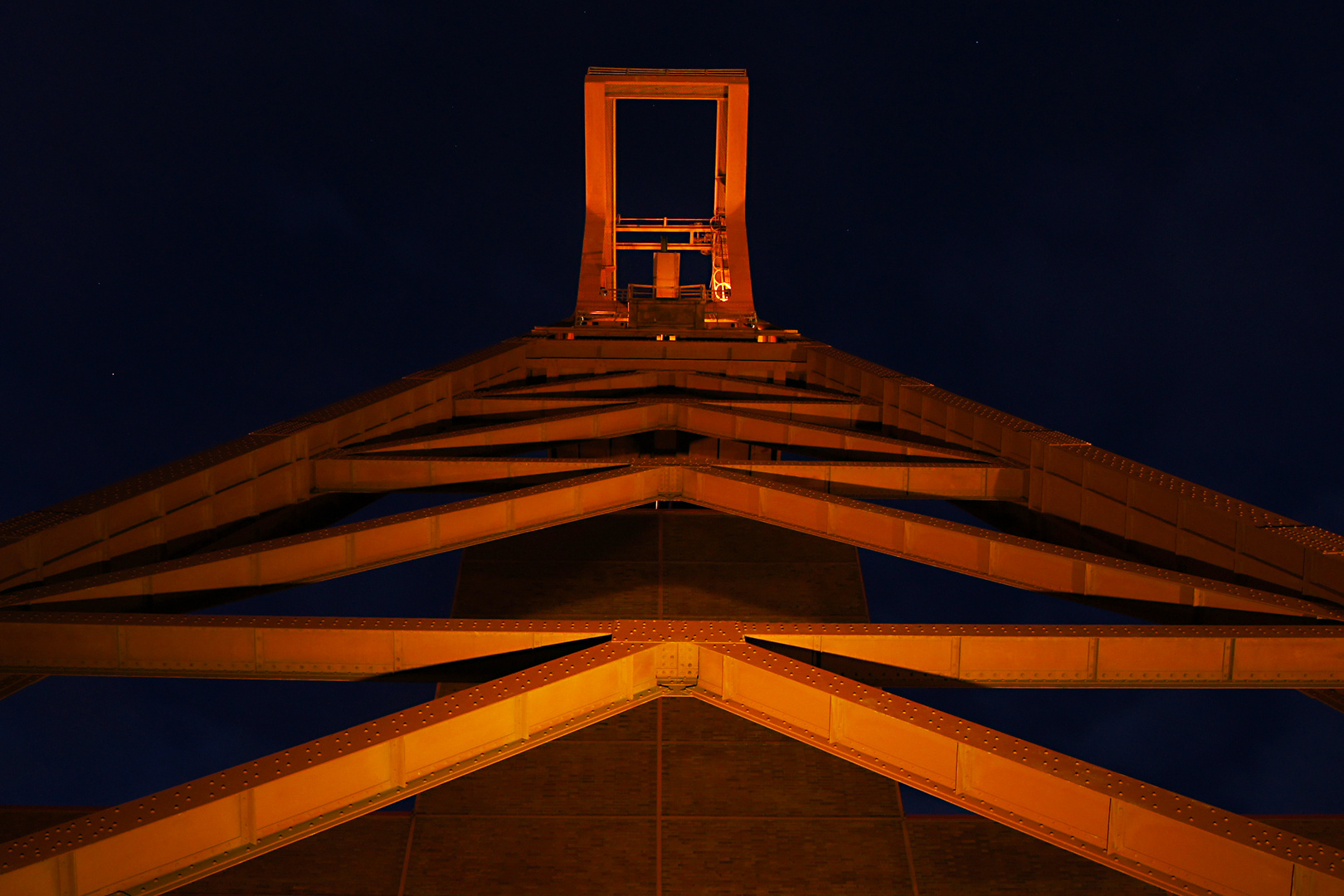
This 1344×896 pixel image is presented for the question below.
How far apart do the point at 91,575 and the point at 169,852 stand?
3.85 m

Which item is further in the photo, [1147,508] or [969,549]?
[1147,508]

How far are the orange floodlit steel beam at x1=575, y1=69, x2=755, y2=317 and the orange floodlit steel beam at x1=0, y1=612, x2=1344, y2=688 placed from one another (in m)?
17.5

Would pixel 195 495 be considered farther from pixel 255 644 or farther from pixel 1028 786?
pixel 1028 786

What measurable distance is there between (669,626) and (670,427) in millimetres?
6111

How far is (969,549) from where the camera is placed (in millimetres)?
7754

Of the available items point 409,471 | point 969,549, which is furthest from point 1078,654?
point 409,471

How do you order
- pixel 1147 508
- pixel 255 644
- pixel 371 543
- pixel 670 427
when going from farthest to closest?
pixel 670 427
pixel 1147 508
pixel 371 543
pixel 255 644

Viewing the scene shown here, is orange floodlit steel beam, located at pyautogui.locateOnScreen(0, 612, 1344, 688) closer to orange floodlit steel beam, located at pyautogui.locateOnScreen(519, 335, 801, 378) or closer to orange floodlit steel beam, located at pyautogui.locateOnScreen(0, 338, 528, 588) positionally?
orange floodlit steel beam, located at pyautogui.locateOnScreen(0, 338, 528, 588)

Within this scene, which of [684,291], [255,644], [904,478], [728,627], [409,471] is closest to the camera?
[728,627]

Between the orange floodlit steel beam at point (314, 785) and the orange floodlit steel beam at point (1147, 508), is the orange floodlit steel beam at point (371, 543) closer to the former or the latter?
the orange floodlit steel beam at point (314, 785)

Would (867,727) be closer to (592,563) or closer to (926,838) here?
(926,838)

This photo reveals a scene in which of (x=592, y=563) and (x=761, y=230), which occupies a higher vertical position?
(x=761, y=230)

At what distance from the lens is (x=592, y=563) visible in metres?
16.1

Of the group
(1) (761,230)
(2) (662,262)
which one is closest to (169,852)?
(2) (662,262)
